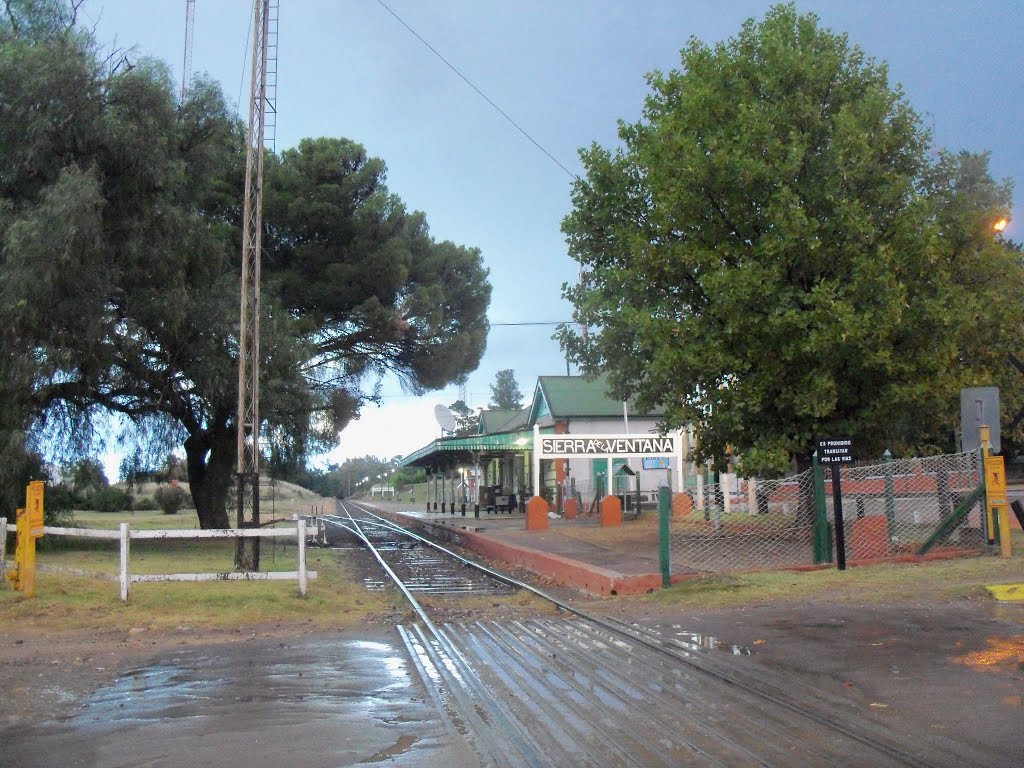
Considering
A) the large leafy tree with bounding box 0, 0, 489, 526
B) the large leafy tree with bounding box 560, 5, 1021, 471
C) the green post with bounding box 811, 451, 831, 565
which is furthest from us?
the large leafy tree with bounding box 0, 0, 489, 526

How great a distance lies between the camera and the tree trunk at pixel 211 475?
27.6m

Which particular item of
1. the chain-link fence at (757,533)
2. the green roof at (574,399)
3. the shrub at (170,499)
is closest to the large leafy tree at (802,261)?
the chain-link fence at (757,533)

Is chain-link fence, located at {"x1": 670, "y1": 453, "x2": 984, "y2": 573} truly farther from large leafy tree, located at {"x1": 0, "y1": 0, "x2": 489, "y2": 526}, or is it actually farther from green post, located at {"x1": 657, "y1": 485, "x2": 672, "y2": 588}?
large leafy tree, located at {"x1": 0, "y1": 0, "x2": 489, "y2": 526}

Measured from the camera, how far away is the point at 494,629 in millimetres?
10938

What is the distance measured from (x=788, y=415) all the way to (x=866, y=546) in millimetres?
3086

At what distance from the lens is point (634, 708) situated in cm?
692

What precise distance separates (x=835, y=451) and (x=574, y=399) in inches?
1296

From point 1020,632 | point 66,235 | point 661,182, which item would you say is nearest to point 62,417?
point 66,235

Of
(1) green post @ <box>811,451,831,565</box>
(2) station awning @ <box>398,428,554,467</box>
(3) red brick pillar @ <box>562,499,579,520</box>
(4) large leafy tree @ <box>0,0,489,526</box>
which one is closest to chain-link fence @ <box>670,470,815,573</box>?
(1) green post @ <box>811,451,831,565</box>

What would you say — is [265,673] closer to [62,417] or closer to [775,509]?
[775,509]

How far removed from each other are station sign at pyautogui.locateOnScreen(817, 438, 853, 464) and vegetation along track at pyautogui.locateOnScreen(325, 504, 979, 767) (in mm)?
4922

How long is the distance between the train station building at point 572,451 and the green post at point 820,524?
17929 millimetres

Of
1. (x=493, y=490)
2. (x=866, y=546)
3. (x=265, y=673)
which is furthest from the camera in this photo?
(x=493, y=490)

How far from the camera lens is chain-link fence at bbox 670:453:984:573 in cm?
1462
